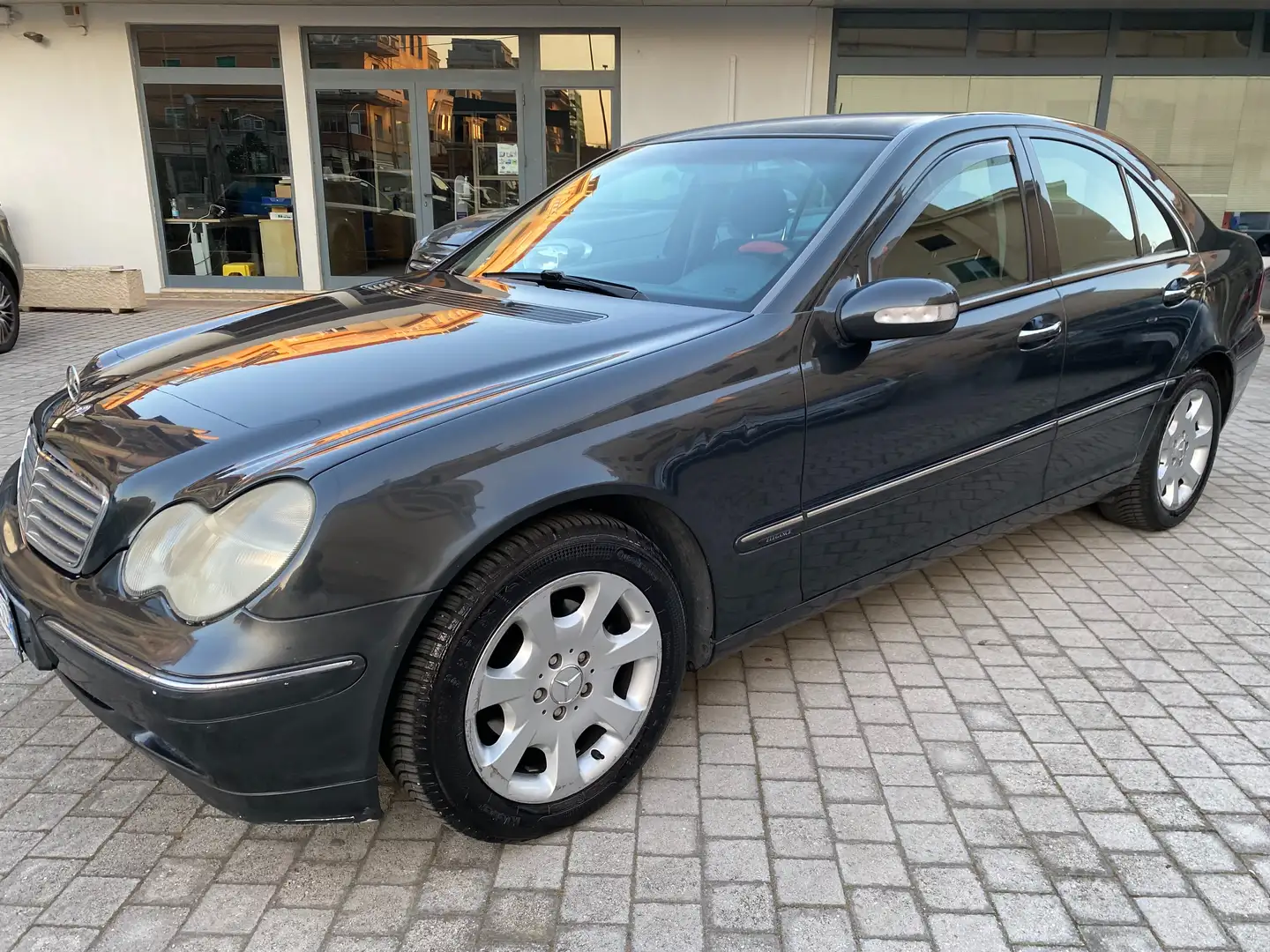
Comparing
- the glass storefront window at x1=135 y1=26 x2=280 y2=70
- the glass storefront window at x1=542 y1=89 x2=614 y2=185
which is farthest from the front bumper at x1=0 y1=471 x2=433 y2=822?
the glass storefront window at x1=135 y1=26 x2=280 y2=70

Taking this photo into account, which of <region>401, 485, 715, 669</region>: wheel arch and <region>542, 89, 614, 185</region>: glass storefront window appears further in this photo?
<region>542, 89, 614, 185</region>: glass storefront window

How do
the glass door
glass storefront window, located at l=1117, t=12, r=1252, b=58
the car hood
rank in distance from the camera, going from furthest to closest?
the glass door < glass storefront window, located at l=1117, t=12, r=1252, b=58 < the car hood

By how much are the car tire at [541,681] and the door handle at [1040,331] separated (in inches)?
60.6

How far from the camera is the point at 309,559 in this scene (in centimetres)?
178

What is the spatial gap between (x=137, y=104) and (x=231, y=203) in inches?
59.6

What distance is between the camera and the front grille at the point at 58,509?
2039mm

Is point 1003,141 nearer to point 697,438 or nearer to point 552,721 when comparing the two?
point 697,438

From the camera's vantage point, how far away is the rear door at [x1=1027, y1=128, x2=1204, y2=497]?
3.28m

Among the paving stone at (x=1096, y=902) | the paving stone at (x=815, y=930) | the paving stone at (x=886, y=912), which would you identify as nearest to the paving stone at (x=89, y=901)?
the paving stone at (x=815, y=930)

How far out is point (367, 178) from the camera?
38.3 feet

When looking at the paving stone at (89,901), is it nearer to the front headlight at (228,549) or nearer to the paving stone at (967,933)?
the front headlight at (228,549)

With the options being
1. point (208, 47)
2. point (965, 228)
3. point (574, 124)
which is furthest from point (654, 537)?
point (208, 47)

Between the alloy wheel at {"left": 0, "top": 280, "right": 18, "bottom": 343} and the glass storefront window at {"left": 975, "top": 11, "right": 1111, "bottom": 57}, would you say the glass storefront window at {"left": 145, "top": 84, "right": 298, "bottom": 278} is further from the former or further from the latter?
the glass storefront window at {"left": 975, "top": 11, "right": 1111, "bottom": 57}

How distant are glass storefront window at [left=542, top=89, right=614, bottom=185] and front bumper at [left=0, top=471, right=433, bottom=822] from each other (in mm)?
10109
